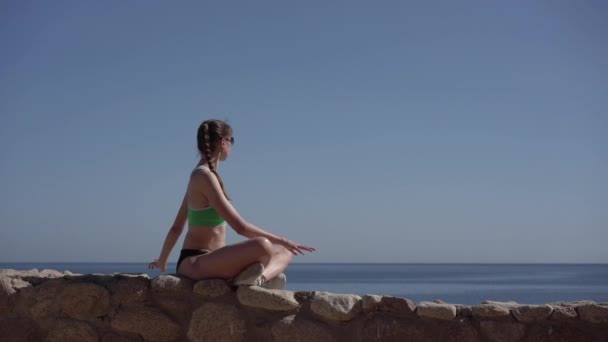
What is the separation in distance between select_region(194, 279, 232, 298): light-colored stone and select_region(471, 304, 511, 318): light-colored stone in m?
1.36

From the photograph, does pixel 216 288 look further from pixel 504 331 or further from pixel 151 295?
pixel 504 331

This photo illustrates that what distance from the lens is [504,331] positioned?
11.1ft

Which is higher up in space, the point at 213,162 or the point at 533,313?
the point at 213,162

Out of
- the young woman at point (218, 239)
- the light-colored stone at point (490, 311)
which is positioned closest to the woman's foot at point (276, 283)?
the young woman at point (218, 239)

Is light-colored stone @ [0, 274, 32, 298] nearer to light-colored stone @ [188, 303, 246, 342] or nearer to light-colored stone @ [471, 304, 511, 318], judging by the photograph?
light-colored stone @ [188, 303, 246, 342]

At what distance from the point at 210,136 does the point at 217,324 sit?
3.70 ft

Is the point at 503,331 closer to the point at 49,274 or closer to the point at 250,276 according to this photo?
the point at 250,276

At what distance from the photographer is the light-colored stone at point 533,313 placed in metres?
3.37

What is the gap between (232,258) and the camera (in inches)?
151

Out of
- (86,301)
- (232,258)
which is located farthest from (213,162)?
(86,301)

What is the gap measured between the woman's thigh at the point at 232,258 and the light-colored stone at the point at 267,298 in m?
0.14

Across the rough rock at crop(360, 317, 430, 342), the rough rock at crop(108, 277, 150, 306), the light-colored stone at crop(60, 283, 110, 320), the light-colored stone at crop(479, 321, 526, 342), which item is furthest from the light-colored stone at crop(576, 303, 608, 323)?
the light-colored stone at crop(60, 283, 110, 320)

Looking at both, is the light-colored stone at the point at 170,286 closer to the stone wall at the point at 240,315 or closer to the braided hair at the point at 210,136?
the stone wall at the point at 240,315

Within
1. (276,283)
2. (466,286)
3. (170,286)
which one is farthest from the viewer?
(466,286)
